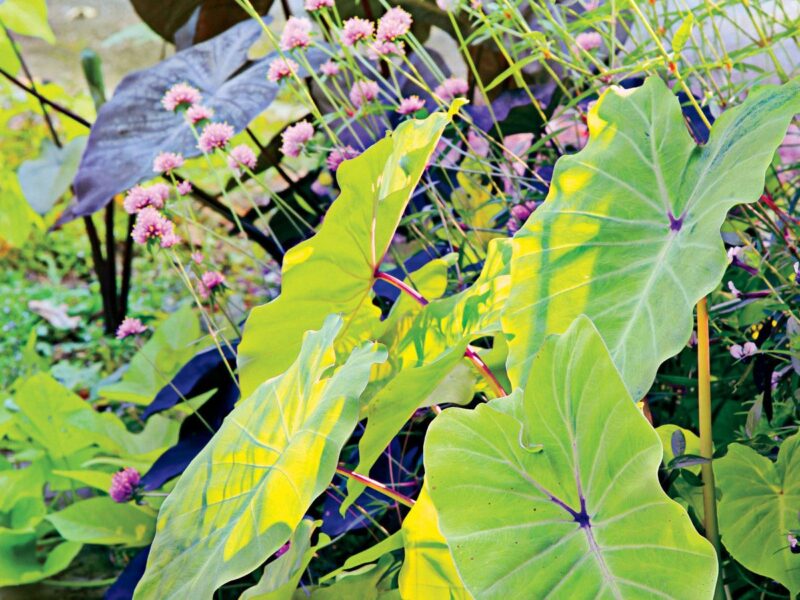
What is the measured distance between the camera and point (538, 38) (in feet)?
3.13

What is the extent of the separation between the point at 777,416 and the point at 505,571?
0.43 m

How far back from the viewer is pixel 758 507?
0.75 m

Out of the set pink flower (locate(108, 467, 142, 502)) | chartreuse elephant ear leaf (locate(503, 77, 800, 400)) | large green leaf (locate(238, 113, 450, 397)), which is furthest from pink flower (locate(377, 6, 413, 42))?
pink flower (locate(108, 467, 142, 502))

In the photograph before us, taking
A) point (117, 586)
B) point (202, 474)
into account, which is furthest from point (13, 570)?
point (202, 474)

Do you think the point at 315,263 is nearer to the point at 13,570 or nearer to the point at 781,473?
the point at 781,473

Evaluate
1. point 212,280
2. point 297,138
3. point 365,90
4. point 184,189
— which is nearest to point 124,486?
point 212,280

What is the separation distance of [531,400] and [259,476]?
267mm

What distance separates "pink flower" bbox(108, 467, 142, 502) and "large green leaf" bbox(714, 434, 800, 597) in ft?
2.66

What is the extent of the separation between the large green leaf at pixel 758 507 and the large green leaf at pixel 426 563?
0.81 ft

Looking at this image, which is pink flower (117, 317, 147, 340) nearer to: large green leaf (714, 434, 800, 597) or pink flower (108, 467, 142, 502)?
pink flower (108, 467, 142, 502)

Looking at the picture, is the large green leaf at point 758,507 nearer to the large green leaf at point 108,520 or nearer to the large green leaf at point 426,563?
the large green leaf at point 426,563

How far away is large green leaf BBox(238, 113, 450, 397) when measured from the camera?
0.79 metres

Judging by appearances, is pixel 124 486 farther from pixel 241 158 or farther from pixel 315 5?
pixel 315 5

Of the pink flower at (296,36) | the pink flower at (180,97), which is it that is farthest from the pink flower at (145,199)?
the pink flower at (296,36)
